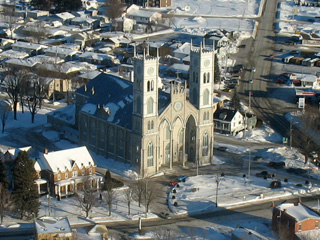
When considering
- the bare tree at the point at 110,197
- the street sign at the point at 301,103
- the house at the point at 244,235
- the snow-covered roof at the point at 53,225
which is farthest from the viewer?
the street sign at the point at 301,103

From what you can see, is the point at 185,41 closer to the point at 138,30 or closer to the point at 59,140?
the point at 138,30

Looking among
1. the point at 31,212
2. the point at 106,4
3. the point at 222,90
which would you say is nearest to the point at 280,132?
the point at 222,90

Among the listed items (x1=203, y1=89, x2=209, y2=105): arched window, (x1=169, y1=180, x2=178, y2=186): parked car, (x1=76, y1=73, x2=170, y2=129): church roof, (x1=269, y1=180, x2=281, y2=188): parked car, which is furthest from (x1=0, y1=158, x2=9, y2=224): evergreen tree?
(x1=269, y1=180, x2=281, y2=188): parked car

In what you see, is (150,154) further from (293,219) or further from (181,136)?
(293,219)

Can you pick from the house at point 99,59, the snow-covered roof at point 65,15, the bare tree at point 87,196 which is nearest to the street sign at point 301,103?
the house at point 99,59

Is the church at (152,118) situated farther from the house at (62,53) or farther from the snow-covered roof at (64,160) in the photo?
the house at (62,53)

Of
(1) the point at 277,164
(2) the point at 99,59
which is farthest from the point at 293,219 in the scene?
(2) the point at 99,59
